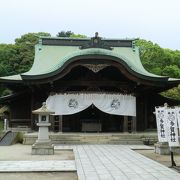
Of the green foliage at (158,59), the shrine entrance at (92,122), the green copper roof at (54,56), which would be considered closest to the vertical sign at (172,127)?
the shrine entrance at (92,122)

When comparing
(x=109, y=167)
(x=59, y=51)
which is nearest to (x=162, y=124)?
(x=109, y=167)

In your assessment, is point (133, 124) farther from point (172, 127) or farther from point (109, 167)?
point (109, 167)

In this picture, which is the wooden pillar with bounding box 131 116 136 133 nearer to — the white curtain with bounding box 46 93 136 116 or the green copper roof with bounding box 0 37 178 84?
the white curtain with bounding box 46 93 136 116

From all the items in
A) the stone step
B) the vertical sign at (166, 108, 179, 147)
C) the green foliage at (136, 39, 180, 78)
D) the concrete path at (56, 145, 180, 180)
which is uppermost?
the green foliage at (136, 39, 180, 78)

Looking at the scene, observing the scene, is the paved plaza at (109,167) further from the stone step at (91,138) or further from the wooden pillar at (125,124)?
the wooden pillar at (125,124)

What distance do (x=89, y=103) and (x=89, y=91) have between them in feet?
2.66

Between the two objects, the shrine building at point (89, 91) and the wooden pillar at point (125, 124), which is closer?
the shrine building at point (89, 91)

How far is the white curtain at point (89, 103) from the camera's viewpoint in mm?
22000

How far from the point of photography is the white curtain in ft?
72.2

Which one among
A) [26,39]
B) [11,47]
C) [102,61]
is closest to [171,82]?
[102,61]

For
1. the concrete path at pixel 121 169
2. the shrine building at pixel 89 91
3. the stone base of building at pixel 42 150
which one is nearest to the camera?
the concrete path at pixel 121 169

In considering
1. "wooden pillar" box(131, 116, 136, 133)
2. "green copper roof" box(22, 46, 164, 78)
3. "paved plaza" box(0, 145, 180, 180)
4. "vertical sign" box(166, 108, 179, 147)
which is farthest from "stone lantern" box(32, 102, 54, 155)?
"green copper roof" box(22, 46, 164, 78)

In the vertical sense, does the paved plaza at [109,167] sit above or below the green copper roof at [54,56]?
below

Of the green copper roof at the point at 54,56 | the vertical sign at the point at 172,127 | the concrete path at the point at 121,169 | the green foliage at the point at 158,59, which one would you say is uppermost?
→ the green foliage at the point at 158,59
